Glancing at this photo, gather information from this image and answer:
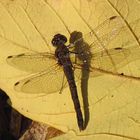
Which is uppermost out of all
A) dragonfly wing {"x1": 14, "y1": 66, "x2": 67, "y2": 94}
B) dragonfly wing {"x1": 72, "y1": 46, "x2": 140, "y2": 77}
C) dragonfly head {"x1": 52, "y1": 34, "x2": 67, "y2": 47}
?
dragonfly head {"x1": 52, "y1": 34, "x2": 67, "y2": 47}

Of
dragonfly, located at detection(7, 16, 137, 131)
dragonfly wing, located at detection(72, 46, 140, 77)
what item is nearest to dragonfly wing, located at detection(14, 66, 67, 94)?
dragonfly, located at detection(7, 16, 137, 131)

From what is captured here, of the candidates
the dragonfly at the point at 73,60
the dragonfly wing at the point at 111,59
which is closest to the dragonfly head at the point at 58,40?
the dragonfly at the point at 73,60

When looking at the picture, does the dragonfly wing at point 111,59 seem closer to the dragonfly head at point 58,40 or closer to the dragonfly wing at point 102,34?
the dragonfly wing at point 102,34

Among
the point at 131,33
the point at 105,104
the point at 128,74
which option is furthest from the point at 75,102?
the point at 131,33

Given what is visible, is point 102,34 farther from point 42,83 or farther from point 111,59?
point 42,83

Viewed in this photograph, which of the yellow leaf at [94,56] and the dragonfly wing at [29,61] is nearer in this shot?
the yellow leaf at [94,56]

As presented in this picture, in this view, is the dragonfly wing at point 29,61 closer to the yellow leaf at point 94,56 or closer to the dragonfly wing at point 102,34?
the yellow leaf at point 94,56

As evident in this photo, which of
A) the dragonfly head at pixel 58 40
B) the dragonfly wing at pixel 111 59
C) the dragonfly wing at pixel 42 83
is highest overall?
the dragonfly head at pixel 58 40

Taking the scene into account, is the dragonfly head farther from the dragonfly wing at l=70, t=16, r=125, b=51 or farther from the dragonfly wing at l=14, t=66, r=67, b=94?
the dragonfly wing at l=14, t=66, r=67, b=94

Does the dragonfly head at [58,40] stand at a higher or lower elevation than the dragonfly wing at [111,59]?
higher
